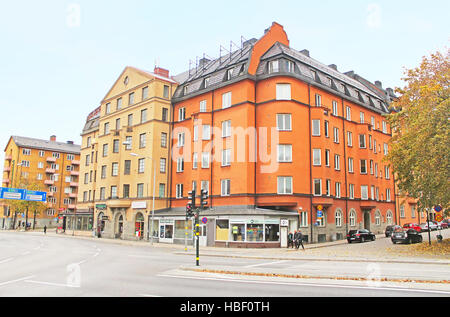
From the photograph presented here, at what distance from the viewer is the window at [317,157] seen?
3626cm

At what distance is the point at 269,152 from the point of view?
3516cm

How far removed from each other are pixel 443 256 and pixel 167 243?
1022 inches

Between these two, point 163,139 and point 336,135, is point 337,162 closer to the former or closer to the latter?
point 336,135

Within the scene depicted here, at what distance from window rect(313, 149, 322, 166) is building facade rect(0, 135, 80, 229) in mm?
66430

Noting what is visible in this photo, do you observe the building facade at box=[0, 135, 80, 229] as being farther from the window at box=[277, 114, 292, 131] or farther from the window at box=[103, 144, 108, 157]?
the window at box=[277, 114, 292, 131]

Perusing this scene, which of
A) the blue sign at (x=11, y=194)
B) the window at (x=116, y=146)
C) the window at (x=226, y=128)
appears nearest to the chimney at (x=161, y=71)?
the window at (x=116, y=146)

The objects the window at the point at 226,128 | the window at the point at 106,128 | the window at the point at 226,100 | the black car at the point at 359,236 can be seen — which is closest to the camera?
the black car at the point at 359,236

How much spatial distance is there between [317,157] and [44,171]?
243ft

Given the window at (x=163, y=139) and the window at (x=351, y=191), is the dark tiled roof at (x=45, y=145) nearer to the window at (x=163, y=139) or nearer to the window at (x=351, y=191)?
the window at (x=163, y=139)

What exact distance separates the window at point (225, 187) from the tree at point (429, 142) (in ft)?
51.5

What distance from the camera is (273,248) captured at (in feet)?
103

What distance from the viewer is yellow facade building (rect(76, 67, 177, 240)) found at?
43.6 metres

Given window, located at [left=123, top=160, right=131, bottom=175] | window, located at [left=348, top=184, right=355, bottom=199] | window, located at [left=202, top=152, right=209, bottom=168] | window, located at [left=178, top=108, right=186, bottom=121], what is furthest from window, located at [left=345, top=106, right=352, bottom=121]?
window, located at [left=123, top=160, right=131, bottom=175]
